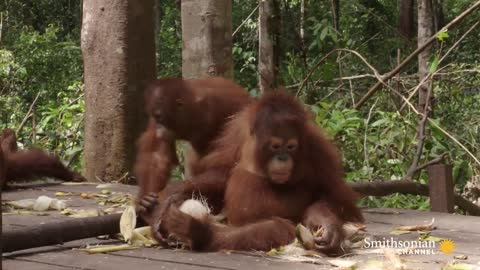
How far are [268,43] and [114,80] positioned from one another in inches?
63.1

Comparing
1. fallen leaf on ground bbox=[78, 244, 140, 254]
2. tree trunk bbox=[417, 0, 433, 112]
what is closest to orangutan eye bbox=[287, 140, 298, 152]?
fallen leaf on ground bbox=[78, 244, 140, 254]

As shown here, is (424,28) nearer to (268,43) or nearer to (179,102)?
(268,43)

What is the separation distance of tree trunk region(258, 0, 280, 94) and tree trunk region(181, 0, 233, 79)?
5.39 ft

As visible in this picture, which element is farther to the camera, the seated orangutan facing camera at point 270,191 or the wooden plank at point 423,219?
the wooden plank at point 423,219

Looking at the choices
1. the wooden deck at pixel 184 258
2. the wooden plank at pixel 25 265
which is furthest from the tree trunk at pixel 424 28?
the wooden plank at pixel 25 265

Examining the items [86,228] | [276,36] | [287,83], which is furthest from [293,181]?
[287,83]

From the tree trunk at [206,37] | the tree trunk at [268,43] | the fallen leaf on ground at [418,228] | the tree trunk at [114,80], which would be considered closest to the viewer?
the fallen leaf on ground at [418,228]

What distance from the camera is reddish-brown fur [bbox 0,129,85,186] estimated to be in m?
4.38

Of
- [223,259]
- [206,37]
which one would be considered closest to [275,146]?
[223,259]

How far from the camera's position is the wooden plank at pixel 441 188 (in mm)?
3883

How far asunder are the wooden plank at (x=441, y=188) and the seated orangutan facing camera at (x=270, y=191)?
3.79ft

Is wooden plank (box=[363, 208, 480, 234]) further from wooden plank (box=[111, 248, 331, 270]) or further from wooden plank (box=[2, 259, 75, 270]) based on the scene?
wooden plank (box=[2, 259, 75, 270])

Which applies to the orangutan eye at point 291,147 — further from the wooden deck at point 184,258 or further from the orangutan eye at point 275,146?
the wooden deck at point 184,258

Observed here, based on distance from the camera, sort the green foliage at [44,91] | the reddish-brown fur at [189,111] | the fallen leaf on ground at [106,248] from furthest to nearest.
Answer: the green foliage at [44,91] → the reddish-brown fur at [189,111] → the fallen leaf on ground at [106,248]
